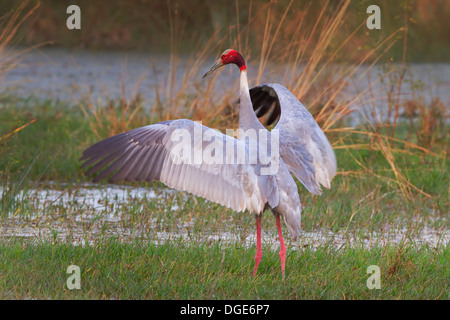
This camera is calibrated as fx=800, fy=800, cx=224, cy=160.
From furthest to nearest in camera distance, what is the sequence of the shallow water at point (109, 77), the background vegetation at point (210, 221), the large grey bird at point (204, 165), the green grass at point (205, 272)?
1. the shallow water at point (109, 77)
2. the large grey bird at point (204, 165)
3. the background vegetation at point (210, 221)
4. the green grass at point (205, 272)

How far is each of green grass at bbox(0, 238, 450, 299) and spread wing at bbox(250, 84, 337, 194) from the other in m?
0.55

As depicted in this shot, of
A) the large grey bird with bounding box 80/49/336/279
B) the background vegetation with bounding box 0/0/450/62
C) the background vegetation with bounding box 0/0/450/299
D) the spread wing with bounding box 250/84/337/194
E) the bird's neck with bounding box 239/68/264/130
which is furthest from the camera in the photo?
the background vegetation with bounding box 0/0/450/62

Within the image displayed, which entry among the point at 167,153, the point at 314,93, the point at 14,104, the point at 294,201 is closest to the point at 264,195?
the point at 294,201

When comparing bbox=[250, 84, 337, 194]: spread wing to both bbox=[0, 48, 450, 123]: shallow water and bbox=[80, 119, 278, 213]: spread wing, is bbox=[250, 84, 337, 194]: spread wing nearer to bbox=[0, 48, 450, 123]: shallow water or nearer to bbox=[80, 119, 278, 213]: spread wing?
bbox=[80, 119, 278, 213]: spread wing

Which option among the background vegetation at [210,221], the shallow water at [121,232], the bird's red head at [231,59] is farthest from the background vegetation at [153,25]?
the bird's red head at [231,59]

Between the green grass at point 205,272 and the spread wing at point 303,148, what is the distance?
0.55 metres

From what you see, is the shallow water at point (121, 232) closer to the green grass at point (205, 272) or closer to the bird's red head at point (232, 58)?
the green grass at point (205, 272)

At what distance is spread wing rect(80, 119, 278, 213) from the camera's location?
479 cm

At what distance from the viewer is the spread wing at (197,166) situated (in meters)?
4.79

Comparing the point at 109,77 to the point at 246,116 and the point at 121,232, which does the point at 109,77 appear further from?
the point at 246,116

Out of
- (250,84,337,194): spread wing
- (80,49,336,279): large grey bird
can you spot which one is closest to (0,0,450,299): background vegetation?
(80,49,336,279): large grey bird

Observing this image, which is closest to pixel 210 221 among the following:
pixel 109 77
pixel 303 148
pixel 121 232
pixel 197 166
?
→ pixel 121 232

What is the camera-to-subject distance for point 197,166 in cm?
483
